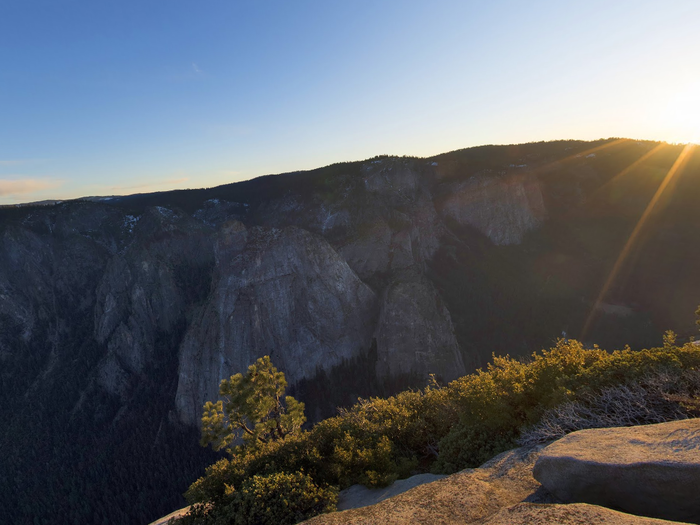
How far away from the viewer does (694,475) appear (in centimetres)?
599

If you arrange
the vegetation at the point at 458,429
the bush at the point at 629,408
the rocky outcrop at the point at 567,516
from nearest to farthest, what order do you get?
1. the rocky outcrop at the point at 567,516
2. the bush at the point at 629,408
3. the vegetation at the point at 458,429

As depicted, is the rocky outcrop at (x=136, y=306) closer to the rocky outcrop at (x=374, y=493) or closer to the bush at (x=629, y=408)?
the rocky outcrop at (x=374, y=493)

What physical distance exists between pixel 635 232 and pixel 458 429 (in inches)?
3321

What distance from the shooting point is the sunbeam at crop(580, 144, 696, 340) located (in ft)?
184

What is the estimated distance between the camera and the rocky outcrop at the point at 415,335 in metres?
42.2

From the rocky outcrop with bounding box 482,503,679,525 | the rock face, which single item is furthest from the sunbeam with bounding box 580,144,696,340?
the rocky outcrop with bounding box 482,503,679,525

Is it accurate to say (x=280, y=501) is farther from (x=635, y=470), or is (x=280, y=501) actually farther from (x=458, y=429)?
(x=635, y=470)

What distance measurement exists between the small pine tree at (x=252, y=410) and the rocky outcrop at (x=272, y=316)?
20.2 meters

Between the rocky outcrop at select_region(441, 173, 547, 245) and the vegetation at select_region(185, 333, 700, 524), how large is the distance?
68.3m

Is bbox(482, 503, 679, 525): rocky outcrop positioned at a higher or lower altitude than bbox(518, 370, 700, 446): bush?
higher

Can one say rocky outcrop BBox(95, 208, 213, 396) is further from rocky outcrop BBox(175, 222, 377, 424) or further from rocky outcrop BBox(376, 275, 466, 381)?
rocky outcrop BBox(376, 275, 466, 381)

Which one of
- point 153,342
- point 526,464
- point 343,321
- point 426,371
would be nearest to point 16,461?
point 153,342

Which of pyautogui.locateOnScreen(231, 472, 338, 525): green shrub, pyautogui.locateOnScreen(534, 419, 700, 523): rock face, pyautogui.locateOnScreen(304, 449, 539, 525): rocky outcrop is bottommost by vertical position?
pyautogui.locateOnScreen(231, 472, 338, 525): green shrub

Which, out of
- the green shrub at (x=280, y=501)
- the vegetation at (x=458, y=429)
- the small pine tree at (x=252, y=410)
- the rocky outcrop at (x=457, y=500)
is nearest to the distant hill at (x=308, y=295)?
the small pine tree at (x=252, y=410)
